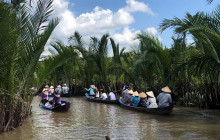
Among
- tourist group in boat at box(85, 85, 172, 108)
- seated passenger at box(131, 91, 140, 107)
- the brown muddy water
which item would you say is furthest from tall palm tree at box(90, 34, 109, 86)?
the brown muddy water

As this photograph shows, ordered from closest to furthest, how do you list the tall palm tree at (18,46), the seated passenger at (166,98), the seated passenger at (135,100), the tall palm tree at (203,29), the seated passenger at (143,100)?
the tall palm tree at (18,46) < the tall palm tree at (203,29) < the seated passenger at (166,98) < the seated passenger at (143,100) < the seated passenger at (135,100)

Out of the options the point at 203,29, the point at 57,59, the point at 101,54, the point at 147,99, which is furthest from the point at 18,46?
the point at 101,54

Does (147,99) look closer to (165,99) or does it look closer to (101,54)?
(165,99)

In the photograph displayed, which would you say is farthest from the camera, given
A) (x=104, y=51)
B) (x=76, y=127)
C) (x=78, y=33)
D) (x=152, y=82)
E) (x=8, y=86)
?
(x=78, y=33)

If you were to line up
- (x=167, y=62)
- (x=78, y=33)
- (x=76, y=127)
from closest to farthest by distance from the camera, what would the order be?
(x=76, y=127)
(x=167, y=62)
(x=78, y=33)

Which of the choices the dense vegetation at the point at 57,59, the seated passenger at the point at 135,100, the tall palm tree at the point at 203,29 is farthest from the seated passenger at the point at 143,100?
the tall palm tree at the point at 203,29

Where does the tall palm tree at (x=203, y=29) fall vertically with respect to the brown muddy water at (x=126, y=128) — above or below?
above

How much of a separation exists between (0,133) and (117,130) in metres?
3.45

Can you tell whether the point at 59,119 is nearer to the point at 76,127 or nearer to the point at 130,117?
the point at 76,127

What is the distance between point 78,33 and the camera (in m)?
22.9

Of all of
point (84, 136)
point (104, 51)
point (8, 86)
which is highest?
point (104, 51)

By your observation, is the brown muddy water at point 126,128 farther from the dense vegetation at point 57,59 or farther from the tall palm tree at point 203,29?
the tall palm tree at point 203,29

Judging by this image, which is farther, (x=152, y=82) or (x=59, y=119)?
(x=152, y=82)

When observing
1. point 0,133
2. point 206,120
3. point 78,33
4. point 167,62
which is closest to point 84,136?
point 0,133
